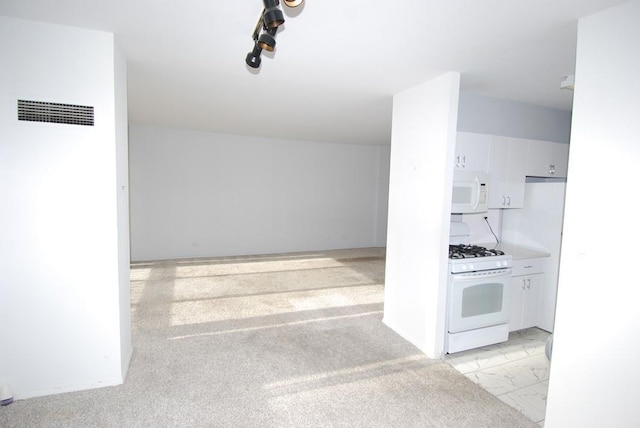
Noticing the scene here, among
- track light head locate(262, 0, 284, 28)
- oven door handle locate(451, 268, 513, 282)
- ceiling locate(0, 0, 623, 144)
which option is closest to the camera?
track light head locate(262, 0, 284, 28)

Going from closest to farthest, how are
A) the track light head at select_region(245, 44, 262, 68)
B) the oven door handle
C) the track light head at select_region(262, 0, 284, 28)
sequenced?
1. the track light head at select_region(262, 0, 284, 28)
2. the track light head at select_region(245, 44, 262, 68)
3. the oven door handle

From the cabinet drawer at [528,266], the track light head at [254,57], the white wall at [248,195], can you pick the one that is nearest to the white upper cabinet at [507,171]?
the cabinet drawer at [528,266]

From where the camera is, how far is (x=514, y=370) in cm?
286

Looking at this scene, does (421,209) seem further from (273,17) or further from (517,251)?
(273,17)

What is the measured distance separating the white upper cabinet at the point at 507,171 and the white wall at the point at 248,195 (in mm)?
4385

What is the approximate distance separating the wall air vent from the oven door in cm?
317

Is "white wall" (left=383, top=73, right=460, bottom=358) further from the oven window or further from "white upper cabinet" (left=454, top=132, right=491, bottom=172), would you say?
"white upper cabinet" (left=454, top=132, right=491, bottom=172)

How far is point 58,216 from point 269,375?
195 cm

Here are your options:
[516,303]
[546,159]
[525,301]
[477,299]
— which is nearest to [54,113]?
[477,299]

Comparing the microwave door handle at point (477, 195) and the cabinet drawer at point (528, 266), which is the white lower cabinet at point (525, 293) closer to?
the cabinet drawer at point (528, 266)

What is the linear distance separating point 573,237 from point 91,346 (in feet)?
10.8

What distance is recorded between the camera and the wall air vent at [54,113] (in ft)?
6.95

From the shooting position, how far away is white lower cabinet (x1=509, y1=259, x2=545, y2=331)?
344 centimetres

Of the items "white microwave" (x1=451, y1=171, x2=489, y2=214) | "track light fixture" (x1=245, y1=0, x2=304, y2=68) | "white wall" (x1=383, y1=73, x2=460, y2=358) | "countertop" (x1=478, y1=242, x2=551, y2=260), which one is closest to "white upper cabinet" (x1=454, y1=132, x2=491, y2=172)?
"white microwave" (x1=451, y1=171, x2=489, y2=214)
